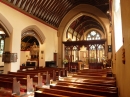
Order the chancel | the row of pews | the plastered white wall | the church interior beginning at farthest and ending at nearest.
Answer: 1. the chancel
2. the plastered white wall
3. the church interior
4. the row of pews

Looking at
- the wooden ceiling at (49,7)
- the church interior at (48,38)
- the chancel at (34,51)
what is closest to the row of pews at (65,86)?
the church interior at (48,38)

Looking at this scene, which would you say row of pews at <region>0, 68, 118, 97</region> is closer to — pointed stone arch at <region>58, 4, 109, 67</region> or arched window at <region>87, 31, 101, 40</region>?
pointed stone arch at <region>58, 4, 109, 67</region>

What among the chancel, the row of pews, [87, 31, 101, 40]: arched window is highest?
[87, 31, 101, 40]: arched window

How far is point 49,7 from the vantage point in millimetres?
8602

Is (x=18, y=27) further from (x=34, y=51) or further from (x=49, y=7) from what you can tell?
(x=34, y=51)

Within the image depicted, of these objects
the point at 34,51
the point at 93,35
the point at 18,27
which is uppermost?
the point at 93,35

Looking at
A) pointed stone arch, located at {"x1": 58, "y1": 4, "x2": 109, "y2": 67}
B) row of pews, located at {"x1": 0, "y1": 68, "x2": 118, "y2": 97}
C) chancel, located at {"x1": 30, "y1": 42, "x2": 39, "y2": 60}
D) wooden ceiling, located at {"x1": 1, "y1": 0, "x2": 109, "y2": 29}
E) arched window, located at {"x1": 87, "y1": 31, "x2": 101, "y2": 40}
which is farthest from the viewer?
arched window, located at {"x1": 87, "y1": 31, "x2": 101, "y2": 40}

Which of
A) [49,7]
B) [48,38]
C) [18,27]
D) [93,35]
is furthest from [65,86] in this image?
[93,35]

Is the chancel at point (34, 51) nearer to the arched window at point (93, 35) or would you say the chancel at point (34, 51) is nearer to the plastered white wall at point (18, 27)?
the plastered white wall at point (18, 27)

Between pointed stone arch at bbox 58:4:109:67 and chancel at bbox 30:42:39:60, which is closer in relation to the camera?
pointed stone arch at bbox 58:4:109:67

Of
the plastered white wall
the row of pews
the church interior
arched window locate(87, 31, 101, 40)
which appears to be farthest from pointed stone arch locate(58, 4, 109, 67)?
arched window locate(87, 31, 101, 40)

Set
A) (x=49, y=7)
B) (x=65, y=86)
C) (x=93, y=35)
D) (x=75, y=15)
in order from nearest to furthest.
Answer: (x=65, y=86) < (x=49, y=7) < (x=75, y=15) < (x=93, y=35)

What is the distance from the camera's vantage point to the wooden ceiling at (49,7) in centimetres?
702

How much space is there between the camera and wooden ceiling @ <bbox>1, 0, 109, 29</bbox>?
7019 millimetres
